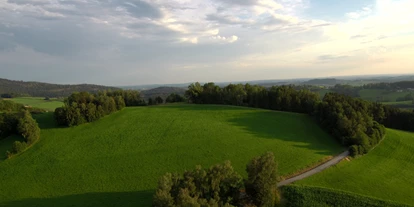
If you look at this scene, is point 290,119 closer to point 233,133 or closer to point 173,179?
point 233,133

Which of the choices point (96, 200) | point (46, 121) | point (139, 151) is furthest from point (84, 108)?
point (96, 200)

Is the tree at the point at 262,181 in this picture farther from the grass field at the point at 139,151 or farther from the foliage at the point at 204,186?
the grass field at the point at 139,151

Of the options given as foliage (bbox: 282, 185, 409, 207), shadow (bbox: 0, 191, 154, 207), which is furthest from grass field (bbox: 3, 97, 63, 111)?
foliage (bbox: 282, 185, 409, 207)

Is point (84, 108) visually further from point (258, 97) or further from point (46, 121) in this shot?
point (258, 97)

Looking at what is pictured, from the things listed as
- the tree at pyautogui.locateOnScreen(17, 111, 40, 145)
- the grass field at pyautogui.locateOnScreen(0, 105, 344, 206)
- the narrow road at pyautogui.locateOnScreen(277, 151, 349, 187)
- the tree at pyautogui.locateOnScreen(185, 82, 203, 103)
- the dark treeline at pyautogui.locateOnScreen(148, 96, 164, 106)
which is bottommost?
the narrow road at pyautogui.locateOnScreen(277, 151, 349, 187)

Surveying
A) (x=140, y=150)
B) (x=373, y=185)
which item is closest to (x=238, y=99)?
(x=140, y=150)

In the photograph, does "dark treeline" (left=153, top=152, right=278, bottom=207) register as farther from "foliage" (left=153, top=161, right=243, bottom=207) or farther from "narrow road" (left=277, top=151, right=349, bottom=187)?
"narrow road" (left=277, top=151, right=349, bottom=187)

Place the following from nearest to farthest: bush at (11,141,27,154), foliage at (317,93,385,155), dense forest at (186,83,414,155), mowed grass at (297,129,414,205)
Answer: mowed grass at (297,129,414,205) → bush at (11,141,27,154) → foliage at (317,93,385,155) → dense forest at (186,83,414,155)
